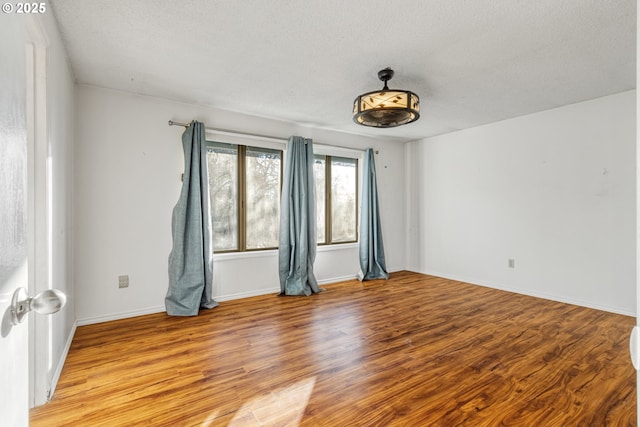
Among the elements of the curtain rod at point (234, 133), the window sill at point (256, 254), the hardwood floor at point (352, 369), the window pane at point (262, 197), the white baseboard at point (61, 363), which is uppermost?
the curtain rod at point (234, 133)

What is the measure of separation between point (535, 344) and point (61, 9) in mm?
4169

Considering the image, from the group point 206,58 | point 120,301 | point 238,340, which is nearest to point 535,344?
point 238,340

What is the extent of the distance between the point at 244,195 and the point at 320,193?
1.25 meters

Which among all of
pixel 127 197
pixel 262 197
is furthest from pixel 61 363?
pixel 262 197

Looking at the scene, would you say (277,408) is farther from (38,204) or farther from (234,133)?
(234,133)

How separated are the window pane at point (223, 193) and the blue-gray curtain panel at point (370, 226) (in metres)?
2.02

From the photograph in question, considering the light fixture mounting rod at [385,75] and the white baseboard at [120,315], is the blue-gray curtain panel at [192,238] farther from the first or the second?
the light fixture mounting rod at [385,75]

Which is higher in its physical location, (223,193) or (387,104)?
(387,104)

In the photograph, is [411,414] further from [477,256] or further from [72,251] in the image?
[477,256]

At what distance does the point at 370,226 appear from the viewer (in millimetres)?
4984

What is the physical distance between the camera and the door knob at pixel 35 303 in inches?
24.7

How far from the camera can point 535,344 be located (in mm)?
2604

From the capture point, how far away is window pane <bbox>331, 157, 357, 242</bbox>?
4969mm

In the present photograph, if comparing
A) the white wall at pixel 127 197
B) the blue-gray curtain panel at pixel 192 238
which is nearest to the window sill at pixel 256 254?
the white wall at pixel 127 197
